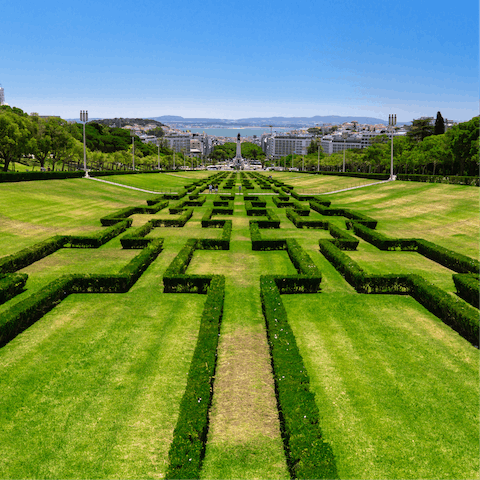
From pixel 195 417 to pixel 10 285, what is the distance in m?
11.1

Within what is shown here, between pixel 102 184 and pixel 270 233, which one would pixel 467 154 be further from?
pixel 102 184

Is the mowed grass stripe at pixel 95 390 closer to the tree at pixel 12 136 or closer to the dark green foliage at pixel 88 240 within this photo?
the dark green foliage at pixel 88 240

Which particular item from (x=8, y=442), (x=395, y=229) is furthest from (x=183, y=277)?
(x=395, y=229)

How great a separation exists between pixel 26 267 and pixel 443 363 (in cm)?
1914

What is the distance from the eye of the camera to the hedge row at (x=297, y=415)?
598 centimetres

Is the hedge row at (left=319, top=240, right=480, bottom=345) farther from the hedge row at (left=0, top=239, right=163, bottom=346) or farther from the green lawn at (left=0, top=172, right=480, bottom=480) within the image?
the hedge row at (left=0, top=239, right=163, bottom=346)

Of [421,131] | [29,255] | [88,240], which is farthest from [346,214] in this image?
[421,131]

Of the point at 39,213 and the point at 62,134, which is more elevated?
the point at 62,134

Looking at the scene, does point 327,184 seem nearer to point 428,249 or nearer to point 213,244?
point 428,249

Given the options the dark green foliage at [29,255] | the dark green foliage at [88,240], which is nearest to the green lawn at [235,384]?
the dark green foliage at [29,255]

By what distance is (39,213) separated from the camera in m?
31.1

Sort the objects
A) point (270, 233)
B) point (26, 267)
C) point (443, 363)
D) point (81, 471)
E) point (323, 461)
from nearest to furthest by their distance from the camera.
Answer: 1. point (323, 461)
2. point (81, 471)
3. point (443, 363)
4. point (26, 267)
5. point (270, 233)

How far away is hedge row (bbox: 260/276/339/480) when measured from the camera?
5.98 m

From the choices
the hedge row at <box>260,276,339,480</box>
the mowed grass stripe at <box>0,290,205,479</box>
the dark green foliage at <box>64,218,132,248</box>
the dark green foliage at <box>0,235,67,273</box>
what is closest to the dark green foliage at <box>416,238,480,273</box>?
the hedge row at <box>260,276,339,480</box>
